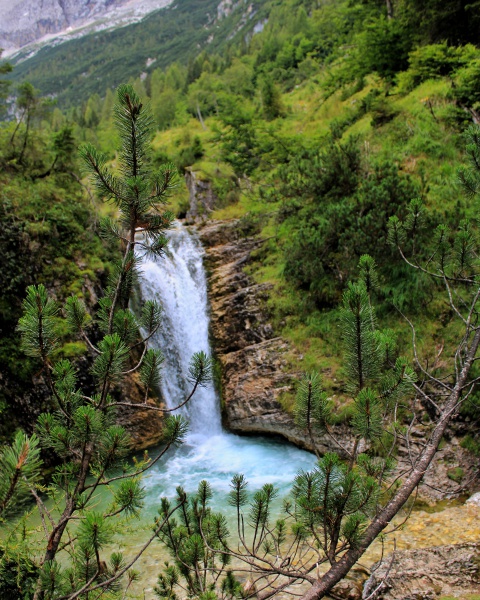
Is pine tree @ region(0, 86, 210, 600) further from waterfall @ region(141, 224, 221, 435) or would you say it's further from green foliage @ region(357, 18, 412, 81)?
green foliage @ region(357, 18, 412, 81)

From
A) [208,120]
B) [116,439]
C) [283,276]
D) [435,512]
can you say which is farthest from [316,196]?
[208,120]

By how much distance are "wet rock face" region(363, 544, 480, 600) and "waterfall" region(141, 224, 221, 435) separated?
678cm

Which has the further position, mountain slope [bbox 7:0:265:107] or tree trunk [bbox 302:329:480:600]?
mountain slope [bbox 7:0:265:107]

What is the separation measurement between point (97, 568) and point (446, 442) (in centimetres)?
665

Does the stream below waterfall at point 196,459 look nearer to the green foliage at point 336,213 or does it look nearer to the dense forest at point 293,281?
the dense forest at point 293,281

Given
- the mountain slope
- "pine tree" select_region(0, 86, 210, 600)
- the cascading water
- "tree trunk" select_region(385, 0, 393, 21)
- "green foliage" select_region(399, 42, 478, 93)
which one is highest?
the mountain slope

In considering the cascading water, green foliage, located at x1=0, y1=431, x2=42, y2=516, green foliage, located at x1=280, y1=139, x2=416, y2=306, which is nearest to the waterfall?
the cascading water

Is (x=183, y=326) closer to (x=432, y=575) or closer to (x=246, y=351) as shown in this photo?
(x=246, y=351)

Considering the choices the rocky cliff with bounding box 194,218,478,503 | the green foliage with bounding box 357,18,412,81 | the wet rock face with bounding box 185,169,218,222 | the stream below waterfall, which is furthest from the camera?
the wet rock face with bounding box 185,169,218,222

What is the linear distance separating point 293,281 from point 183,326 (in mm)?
3918

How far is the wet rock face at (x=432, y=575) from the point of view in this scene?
3199 millimetres

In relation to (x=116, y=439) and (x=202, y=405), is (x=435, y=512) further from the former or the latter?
(x=202, y=405)

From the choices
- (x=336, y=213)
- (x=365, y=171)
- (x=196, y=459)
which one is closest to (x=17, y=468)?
(x=336, y=213)

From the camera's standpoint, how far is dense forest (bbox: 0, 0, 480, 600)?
195 cm
